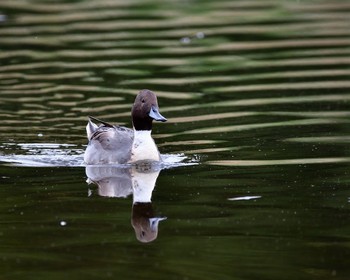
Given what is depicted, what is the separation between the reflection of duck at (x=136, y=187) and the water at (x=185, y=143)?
0.12ft

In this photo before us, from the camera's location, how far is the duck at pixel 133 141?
13188 millimetres

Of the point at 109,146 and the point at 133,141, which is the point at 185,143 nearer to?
the point at 133,141

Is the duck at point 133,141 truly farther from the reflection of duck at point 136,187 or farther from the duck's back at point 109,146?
the reflection of duck at point 136,187

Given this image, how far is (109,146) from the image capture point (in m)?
13.5

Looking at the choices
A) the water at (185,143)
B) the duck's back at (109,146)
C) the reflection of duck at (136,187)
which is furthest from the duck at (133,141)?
the water at (185,143)

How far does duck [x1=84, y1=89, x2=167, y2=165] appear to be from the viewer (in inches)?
519

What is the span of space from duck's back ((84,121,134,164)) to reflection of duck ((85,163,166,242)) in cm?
15

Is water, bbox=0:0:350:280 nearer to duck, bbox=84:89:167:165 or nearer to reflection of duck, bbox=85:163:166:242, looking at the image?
reflection of duck, bbox=85:163:166:242

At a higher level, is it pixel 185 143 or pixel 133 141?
pixel 185 143

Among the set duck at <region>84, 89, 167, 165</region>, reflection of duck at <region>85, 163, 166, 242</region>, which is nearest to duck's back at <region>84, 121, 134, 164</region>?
duck at <region>84, 89, 167, 165</region>

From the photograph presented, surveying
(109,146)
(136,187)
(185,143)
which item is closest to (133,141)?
(109,146)

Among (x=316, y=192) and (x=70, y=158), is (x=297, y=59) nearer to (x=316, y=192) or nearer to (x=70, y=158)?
(x=70, y=158)

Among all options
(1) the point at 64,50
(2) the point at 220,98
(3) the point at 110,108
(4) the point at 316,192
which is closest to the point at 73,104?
(3) the point at 110,108

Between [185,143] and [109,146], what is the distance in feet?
3.49
